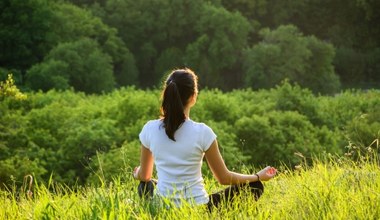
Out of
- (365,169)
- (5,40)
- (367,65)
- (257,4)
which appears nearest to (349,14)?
(367,65)

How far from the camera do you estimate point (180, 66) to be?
147 ft

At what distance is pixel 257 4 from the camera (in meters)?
50.1

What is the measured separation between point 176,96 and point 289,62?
37.2 metres

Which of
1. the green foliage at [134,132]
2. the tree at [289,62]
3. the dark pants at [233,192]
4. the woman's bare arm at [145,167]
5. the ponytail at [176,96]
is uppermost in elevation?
the ponytail at [176,96]

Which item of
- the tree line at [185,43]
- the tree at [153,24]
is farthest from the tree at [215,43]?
the tree at [153,24]

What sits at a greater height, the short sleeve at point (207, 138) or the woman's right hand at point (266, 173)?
the short sleeve at point (207, 138)

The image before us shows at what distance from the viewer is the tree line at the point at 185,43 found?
36312 millimetres

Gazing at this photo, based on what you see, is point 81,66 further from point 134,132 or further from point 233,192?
point 233,192

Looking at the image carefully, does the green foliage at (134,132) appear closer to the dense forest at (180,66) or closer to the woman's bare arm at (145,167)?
the dense forest at (180,66)

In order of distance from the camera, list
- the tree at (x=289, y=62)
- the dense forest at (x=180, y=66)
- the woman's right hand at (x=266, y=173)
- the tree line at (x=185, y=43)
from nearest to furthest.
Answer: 1. the woman's right hand at (x=266, y=173)
2. the dense forest at (x=180, y=66)
3. the tree line at (x=185, y=43)
4. the tree at (x=289, y=62)

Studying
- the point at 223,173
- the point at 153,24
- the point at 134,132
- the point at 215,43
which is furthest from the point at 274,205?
the point at 153,24

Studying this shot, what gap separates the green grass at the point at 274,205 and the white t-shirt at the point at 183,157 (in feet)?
0.73

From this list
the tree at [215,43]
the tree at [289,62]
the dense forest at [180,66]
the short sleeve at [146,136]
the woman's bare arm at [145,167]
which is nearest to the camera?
the short sleeve at [146,136]

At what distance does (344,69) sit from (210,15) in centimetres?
1273
